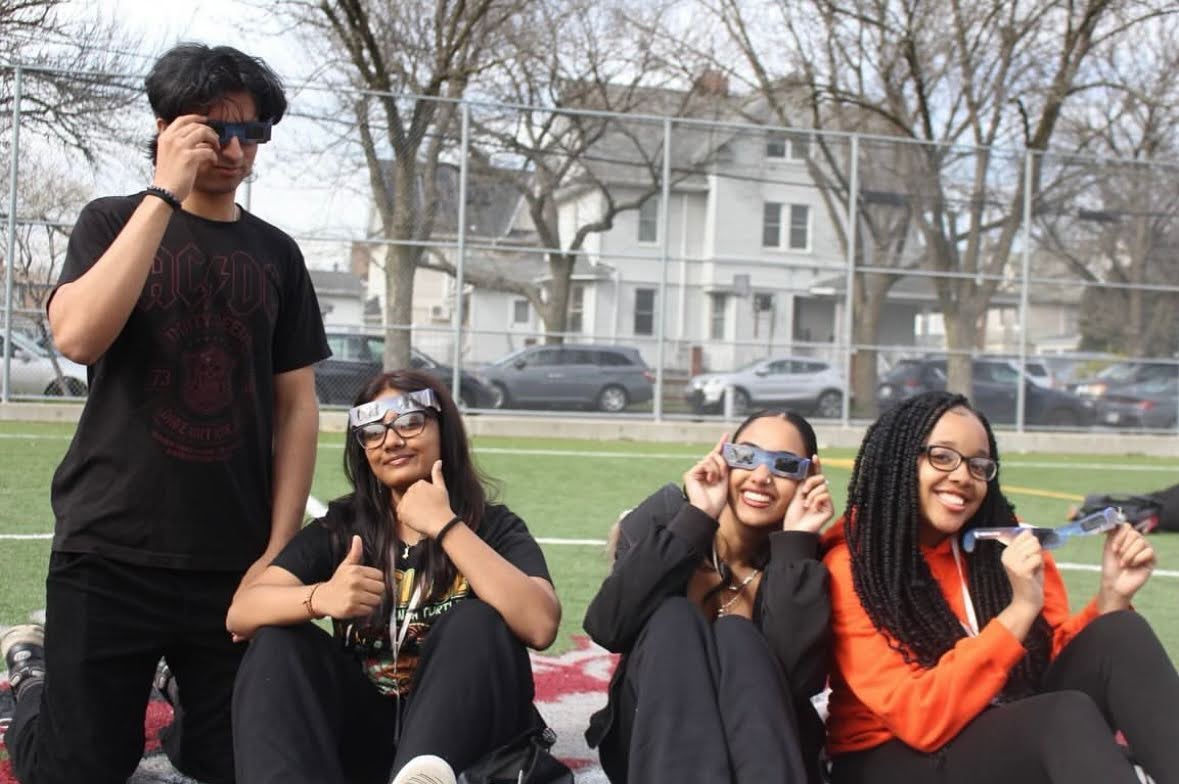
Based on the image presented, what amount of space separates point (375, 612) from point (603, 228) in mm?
12248

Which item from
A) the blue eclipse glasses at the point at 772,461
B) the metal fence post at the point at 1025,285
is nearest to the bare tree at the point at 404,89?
the metal fence post at the point at 1025,285

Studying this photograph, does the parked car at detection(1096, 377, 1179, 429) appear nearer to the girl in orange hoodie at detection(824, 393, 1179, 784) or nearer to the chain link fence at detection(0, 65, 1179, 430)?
the chain link fence at detection(0, 65, 1179, 430)

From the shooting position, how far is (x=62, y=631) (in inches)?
118

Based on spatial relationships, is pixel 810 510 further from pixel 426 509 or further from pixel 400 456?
pixel 400 456

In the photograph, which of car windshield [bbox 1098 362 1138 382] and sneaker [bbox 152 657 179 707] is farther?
car windshield [bbox 1098 362 1138 382]

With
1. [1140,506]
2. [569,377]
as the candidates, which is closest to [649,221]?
[569,377]

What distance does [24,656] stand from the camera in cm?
366

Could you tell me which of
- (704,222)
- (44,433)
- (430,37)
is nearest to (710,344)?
(704,222)

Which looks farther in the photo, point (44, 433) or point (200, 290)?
point (44, 433)

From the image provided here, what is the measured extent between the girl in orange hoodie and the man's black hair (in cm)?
177

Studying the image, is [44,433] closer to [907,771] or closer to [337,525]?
[337,525]

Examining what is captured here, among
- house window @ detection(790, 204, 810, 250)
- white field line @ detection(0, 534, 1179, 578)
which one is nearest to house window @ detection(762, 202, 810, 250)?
house window @ detection(790, 204, 810, 250)

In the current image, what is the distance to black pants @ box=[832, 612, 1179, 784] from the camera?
2.57 metres

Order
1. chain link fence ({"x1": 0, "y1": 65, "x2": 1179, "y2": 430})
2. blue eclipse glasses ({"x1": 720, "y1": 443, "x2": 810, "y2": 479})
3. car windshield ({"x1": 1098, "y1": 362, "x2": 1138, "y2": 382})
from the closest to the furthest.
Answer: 1. blue eclipse glasses ({"x1": 720, "y1": 443, "x2": 810, "y2": 479})
2. chain link fence ({"x1": 0, "y1": 65, "x2": 1179, "y2": 430})
3. car windshield ({"x1": 1098, "y1": 362, "x2": 1138, "y2": 382})
